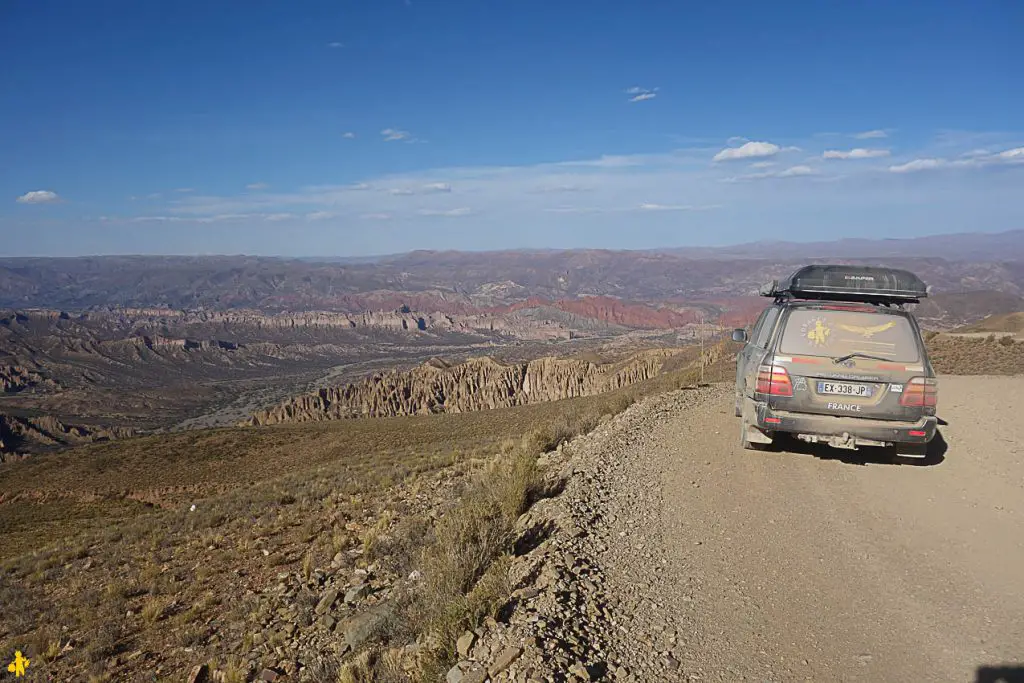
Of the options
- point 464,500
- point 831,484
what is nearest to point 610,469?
point 464,500

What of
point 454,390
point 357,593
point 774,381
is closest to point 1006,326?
point 774,381

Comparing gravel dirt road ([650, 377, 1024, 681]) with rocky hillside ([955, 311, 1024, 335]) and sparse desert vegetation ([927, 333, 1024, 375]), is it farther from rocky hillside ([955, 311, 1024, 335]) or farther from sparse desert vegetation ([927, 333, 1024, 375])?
rocky hillside ([955, 311, 1024, 335])

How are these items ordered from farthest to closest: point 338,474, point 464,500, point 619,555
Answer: point 338,474 → point 464,500 → point 619,555

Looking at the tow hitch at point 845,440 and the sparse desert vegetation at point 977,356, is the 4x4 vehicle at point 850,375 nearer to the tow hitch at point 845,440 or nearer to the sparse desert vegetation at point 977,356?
the tow hitch at point 845,440

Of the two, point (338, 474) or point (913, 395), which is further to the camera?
point (338, 474)

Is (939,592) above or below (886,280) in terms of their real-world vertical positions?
below

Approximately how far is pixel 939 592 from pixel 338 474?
44.9 ft

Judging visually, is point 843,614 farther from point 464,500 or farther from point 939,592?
point 464,500

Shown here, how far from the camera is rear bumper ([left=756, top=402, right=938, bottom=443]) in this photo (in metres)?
7.11

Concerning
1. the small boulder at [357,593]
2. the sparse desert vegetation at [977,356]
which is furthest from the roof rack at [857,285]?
the sparse desert vegetation at [977,356]

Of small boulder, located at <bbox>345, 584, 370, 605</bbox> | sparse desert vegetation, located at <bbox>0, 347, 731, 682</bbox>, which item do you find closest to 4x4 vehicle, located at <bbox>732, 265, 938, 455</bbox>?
sparse desert vegetation, located at <bbox>0, 347, 731, 682</bbox>

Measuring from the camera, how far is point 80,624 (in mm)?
8023

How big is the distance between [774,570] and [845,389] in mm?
3055

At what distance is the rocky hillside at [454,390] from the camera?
5625 centimetres
